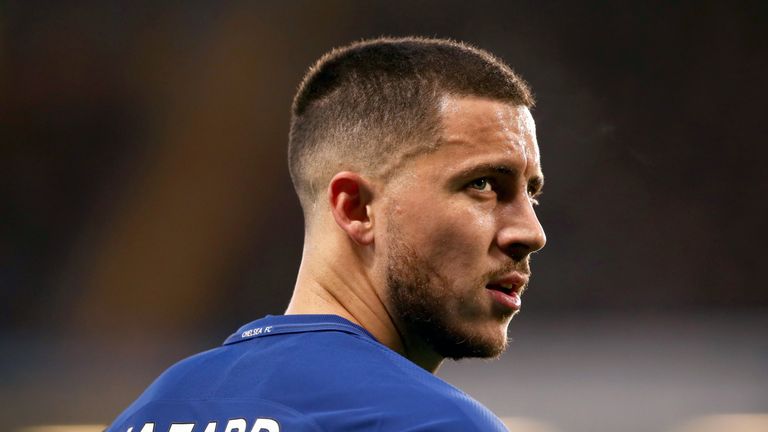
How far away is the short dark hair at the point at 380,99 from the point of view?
1568 mm

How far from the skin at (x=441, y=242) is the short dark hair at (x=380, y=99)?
3 centimetres

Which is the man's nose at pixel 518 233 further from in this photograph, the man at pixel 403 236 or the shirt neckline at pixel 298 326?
the shirt neckline at pixel 298 326

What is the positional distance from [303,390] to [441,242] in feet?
1.21

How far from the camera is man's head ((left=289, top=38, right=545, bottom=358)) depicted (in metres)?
1.49

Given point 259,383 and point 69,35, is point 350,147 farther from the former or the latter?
point 69,35

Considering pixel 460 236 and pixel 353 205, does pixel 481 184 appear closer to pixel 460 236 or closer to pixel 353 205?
pixel 460 236

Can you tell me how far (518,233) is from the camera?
59.9 inches

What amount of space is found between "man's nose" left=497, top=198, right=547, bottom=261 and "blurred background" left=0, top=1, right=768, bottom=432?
4.67 metres

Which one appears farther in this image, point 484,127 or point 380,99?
point 380,99

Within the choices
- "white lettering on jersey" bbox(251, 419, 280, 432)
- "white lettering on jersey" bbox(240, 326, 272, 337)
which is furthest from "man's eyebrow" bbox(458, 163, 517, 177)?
"white lettering on jersey" bbox(251, 419, 280, 432)

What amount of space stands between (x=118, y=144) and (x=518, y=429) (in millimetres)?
3279

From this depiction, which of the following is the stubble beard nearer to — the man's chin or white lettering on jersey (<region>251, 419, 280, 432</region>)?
the man's chin

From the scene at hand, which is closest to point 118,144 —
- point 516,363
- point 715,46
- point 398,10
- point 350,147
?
point 398,10

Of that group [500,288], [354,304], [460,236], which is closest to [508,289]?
[500,288]
